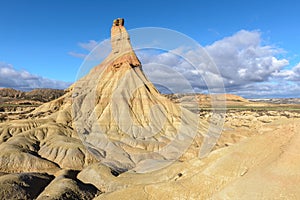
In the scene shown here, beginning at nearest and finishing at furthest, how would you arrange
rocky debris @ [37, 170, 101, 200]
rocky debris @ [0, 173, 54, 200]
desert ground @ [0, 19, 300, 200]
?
desert ground @ [0, 19, 300, 200] → rocky debris @ [37, 170, 101, 200] → rocky debris @ [0, 173, 54, 200]

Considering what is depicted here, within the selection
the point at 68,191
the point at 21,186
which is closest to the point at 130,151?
the point at 68,191

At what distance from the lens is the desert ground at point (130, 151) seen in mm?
23109

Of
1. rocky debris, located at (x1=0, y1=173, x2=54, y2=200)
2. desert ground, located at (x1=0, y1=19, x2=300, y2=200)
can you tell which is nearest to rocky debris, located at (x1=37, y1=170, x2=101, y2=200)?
desert ground, located at (x1=0, y1=19, x2=300, y2=200)

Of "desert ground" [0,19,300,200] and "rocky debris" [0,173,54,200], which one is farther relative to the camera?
"rocky debris" [0,173,54,200]

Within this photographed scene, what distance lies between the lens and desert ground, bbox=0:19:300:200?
23109 mm

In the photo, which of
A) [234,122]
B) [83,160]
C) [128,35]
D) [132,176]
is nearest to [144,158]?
[83,160]

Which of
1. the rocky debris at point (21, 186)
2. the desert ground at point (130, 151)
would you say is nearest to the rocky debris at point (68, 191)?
the desert ground at point (130, 151)

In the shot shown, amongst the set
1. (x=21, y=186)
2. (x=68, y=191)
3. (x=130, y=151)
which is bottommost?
(x=21, y=186)

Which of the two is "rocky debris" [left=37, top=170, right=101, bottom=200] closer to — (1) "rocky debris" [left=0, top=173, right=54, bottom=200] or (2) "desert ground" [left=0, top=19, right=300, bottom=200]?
(2) "desert ground" [left=0, top=19, right=300, bottom=200]

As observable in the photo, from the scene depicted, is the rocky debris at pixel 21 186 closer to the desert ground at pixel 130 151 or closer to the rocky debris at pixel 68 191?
the desert ground at pixel 130 151

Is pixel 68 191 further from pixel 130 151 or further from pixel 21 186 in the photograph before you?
pixel 130 151

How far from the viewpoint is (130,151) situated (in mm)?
56000

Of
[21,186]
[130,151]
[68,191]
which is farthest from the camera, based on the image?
[130,151]

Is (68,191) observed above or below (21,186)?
above
